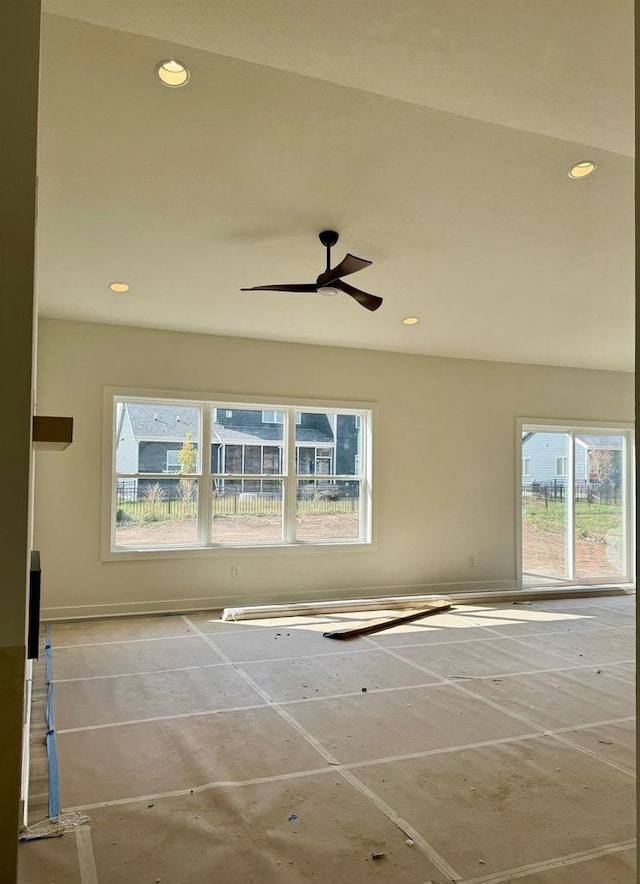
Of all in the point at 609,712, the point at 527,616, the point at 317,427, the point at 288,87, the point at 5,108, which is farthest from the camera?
the point at 317,427

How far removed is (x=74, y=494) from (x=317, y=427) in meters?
2.66

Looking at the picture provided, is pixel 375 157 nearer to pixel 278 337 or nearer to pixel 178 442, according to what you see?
pixel 278 337

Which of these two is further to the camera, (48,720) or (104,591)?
(104,591)

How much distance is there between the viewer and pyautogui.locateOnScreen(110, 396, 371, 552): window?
642 centimetres

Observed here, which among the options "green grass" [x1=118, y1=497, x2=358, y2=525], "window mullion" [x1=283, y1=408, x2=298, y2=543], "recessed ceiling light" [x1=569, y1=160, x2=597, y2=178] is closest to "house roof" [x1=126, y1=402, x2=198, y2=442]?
"green grass" [x1=118, y1=497, x2=358, y2=525]

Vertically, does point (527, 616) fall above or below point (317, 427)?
below

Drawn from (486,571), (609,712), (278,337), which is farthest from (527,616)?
(278,337)

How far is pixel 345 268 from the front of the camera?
410 cm

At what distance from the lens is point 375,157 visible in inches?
160

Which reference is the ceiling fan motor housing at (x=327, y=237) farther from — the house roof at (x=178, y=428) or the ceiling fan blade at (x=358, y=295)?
the house roof at (x=178, y=428)

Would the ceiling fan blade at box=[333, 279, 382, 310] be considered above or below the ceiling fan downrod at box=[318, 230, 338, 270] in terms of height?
below

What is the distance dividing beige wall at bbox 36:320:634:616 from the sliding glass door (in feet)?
0.95

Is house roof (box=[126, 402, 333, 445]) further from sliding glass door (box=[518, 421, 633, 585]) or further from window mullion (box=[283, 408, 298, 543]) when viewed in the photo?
sliding glass door (box=[518, 421, 633, 585])

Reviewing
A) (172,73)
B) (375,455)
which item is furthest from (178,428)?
(172,73)
